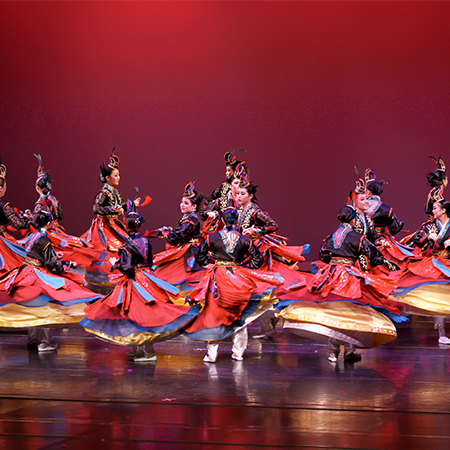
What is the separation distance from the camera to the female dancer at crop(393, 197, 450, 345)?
4602 millimetres

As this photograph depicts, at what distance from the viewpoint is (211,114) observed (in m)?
9.13

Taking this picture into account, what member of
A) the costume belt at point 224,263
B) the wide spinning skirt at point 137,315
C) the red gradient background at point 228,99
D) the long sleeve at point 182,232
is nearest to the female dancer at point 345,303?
the costume belt at point 224,263

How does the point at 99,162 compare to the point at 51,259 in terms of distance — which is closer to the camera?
the point at 51,259

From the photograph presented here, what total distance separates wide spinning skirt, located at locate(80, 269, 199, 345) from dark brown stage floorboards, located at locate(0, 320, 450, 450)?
22 centimetres

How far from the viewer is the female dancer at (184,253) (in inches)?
218

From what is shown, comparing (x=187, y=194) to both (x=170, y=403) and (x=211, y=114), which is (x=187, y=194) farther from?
(x=211, y=114)

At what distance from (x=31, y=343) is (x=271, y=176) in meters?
5.48

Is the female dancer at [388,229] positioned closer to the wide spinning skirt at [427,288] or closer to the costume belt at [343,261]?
the wide spinning skirt at [427,288]

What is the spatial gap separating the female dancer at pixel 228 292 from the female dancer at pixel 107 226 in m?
2.12

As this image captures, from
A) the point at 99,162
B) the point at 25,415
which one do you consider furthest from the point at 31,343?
the point at 99,162

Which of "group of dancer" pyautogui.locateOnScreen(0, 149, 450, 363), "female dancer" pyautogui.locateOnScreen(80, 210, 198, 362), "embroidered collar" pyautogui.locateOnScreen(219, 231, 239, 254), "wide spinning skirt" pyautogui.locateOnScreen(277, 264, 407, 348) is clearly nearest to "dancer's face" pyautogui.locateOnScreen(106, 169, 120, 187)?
"group of dancer" pyautogui.locateOnScreen(0, 149, 450, 363)

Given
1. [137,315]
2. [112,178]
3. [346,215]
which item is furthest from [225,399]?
[112,178]

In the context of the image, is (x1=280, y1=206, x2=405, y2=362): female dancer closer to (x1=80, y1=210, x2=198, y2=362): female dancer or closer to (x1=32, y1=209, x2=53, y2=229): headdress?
(x1=80, y1=210, x2=198, y2=362): female dancer

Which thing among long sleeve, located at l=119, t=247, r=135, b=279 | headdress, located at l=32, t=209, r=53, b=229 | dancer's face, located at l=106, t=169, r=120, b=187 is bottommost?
long sleeve, located at l=119, t=247, r=135, b=279
